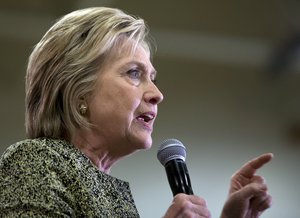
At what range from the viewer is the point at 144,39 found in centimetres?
120

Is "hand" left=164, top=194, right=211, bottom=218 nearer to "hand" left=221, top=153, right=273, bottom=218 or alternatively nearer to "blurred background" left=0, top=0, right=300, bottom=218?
"hand" left=221, top=153, right=273, bottom=218

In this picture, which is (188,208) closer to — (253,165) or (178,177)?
(178,177)

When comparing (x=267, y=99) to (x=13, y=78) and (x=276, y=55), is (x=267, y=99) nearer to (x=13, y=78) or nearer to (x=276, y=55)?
(x=276, y=55)

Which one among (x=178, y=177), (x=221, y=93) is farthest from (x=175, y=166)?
(x=221, y=93)

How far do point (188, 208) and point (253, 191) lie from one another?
390 mm

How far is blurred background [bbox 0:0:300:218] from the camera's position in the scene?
3.24 metres

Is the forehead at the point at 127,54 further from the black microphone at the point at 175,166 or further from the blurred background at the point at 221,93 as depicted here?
the blurred background at the point at 221,93

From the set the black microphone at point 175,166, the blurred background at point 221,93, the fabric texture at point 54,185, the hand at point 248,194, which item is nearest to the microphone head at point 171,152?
the black microphone at point 175,166

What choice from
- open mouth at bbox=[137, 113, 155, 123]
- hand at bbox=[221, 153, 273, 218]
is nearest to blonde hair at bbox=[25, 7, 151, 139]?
open mouth at bbox=[137, 113, 155, 123]

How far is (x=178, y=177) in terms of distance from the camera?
102 centimetres

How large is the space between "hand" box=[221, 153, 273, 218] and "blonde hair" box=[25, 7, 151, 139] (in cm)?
43

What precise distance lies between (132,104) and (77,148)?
0.49 feet

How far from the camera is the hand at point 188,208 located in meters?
0.88

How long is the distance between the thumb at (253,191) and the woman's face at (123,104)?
0.94 feet
